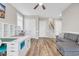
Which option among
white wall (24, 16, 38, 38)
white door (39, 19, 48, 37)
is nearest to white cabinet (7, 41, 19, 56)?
white wall (24, 16, 38, 38)

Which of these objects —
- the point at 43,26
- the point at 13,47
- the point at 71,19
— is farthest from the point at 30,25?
the point at 13,47

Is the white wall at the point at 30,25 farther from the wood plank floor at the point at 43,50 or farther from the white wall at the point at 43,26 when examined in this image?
the wood plank floor at the point at 43,50

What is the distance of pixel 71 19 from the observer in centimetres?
627

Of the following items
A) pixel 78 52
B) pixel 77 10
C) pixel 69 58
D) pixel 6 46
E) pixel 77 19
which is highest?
pixel 77 10

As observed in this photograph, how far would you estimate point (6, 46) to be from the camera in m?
2.86

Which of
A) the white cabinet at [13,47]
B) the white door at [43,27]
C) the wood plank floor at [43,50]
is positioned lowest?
the wood plank floor at [43,50]

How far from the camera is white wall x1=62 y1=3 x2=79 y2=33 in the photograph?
5859 millimetres

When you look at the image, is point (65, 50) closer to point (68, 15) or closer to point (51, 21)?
point (68, 15)

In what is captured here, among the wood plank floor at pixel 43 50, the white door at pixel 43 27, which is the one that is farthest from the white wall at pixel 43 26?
the wood plank floor at pixel 43 50

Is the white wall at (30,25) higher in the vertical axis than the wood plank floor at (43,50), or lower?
higher

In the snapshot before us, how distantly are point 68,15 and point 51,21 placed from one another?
4654mm

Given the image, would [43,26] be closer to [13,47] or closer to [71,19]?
[71,19]

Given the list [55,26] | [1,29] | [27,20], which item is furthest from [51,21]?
[1,29]

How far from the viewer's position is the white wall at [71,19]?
19.2ft
